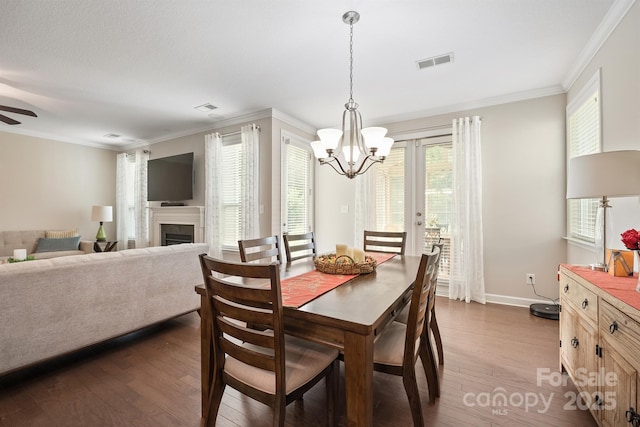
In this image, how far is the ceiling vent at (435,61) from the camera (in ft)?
8.79

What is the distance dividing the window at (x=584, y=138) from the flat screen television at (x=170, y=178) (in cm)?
517

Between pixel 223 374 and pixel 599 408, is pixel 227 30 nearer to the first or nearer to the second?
pixel 223 374

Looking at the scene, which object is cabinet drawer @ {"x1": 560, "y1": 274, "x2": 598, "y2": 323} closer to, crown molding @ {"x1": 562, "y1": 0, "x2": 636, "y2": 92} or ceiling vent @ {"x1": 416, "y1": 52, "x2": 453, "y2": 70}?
crown molding @ {"x1": 562, "y1": 0, "x2": 636, "y2": 92}

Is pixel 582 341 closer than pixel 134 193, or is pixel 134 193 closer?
pixel 582 341

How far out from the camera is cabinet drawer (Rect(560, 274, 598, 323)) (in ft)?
4.91

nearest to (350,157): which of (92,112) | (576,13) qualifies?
(576,13)

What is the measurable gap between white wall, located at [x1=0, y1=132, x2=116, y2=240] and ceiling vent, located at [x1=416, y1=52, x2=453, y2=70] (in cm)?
638

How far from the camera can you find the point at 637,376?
110cm

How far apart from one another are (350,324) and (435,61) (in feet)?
8.79

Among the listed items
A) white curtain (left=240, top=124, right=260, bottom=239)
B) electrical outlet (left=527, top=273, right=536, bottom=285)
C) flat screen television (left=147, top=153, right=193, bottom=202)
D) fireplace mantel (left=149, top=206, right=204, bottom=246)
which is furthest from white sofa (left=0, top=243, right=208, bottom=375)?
electrical outlet (left=527, top=273, right=536, bottom=285)

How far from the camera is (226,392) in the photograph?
6.16 ft

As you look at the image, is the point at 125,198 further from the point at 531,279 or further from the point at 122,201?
the point at 531,279

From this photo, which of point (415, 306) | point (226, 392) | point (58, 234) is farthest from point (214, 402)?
point (58, 234)

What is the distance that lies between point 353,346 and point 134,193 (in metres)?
6.11
